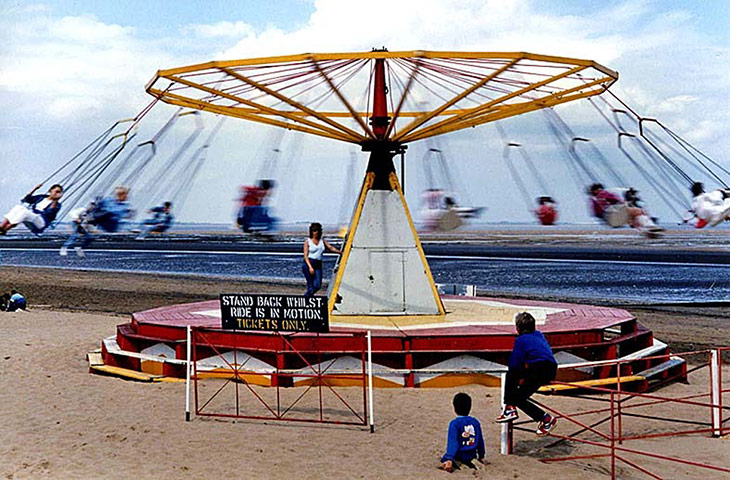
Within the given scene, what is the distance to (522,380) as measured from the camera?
888 cm

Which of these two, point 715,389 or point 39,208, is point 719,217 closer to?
point 715,389

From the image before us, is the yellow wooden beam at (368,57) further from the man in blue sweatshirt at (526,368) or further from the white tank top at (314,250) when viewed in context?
the man in blue sweatshirt at (526,368)

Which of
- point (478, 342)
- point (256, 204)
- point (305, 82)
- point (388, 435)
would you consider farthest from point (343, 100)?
point (388, 435)

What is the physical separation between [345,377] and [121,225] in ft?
18.3

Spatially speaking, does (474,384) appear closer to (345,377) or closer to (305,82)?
(345,377)

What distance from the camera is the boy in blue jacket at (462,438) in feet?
28.0

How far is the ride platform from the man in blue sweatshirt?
135 inches

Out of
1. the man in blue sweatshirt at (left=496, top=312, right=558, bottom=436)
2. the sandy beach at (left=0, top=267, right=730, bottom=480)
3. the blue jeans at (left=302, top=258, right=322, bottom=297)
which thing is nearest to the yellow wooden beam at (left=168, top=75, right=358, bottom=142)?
the blue jeans at (left=302, top=258, right=322, bottom=297)

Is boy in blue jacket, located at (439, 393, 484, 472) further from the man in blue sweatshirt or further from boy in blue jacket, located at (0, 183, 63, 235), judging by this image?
boy in blue jacket, located at (0, 183, 63, 235)

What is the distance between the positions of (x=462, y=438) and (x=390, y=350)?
4.01m

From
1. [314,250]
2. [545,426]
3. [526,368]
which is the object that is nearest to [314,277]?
[314,250]

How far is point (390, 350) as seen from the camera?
1250cm

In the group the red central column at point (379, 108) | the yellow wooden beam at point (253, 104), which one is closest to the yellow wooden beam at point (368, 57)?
the yellow wooden beam at point (253, 104)

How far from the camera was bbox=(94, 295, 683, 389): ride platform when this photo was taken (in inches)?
491
